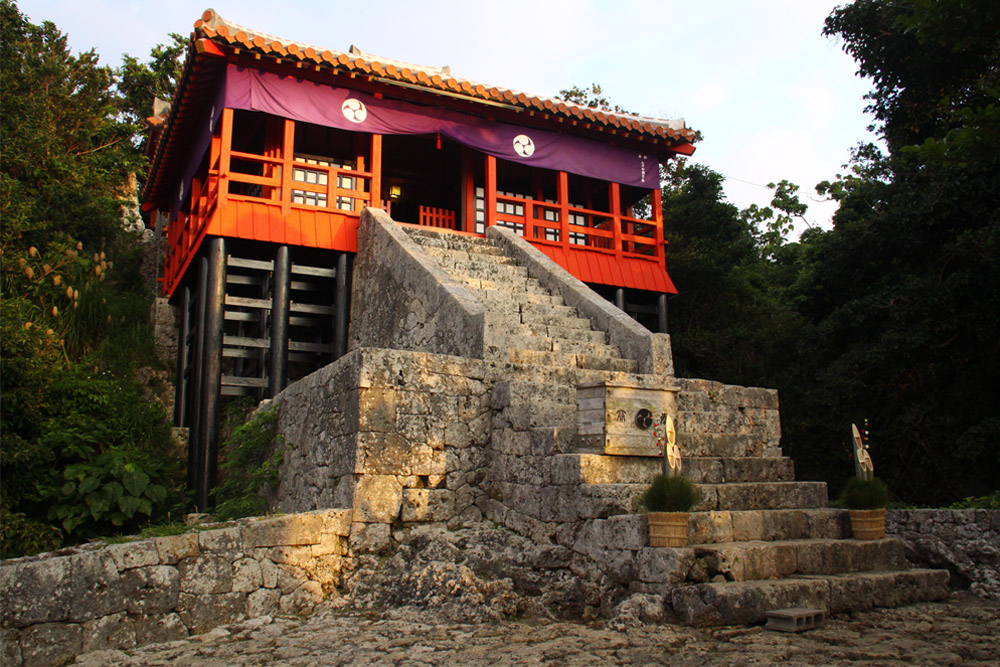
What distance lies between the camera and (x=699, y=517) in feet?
17.6

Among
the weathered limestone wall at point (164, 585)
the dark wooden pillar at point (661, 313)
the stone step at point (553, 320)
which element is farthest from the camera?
the dark wooden pillar at point (661, 313)

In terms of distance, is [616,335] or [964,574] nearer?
[964,574]

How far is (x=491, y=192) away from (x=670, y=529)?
27.7 ft

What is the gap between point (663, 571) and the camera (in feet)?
16.0

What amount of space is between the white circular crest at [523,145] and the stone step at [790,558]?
28.0 feet

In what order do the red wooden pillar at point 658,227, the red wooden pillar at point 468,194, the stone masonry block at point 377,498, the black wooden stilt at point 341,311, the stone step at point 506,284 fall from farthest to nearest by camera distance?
the red wooden pillar at point 658,227 < the red wooden pillar at point 468,194 < the black wooden stilt at point 341,311 < the stone step at point 506,284 < the stone masonry block at point 377,498

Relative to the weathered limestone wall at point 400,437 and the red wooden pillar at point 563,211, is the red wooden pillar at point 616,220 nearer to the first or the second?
the red wooden pillar at point 563,211

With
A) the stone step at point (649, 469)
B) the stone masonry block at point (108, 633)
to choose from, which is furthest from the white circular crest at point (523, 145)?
the stone masonry block at point (108, 633)

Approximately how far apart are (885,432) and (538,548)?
747 cm

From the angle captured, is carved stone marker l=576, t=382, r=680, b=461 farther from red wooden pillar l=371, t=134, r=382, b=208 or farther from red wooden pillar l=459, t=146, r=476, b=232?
red wooden pillar l=459, t=146, r=476, b=232

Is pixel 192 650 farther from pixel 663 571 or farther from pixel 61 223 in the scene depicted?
pixel 61 223

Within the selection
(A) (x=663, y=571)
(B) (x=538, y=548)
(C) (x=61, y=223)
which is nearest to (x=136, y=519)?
(B) (x=538, y=548)

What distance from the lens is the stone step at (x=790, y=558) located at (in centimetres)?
497

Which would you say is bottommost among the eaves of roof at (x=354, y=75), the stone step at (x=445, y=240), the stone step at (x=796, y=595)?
the stone step at (x=796, y=595)
